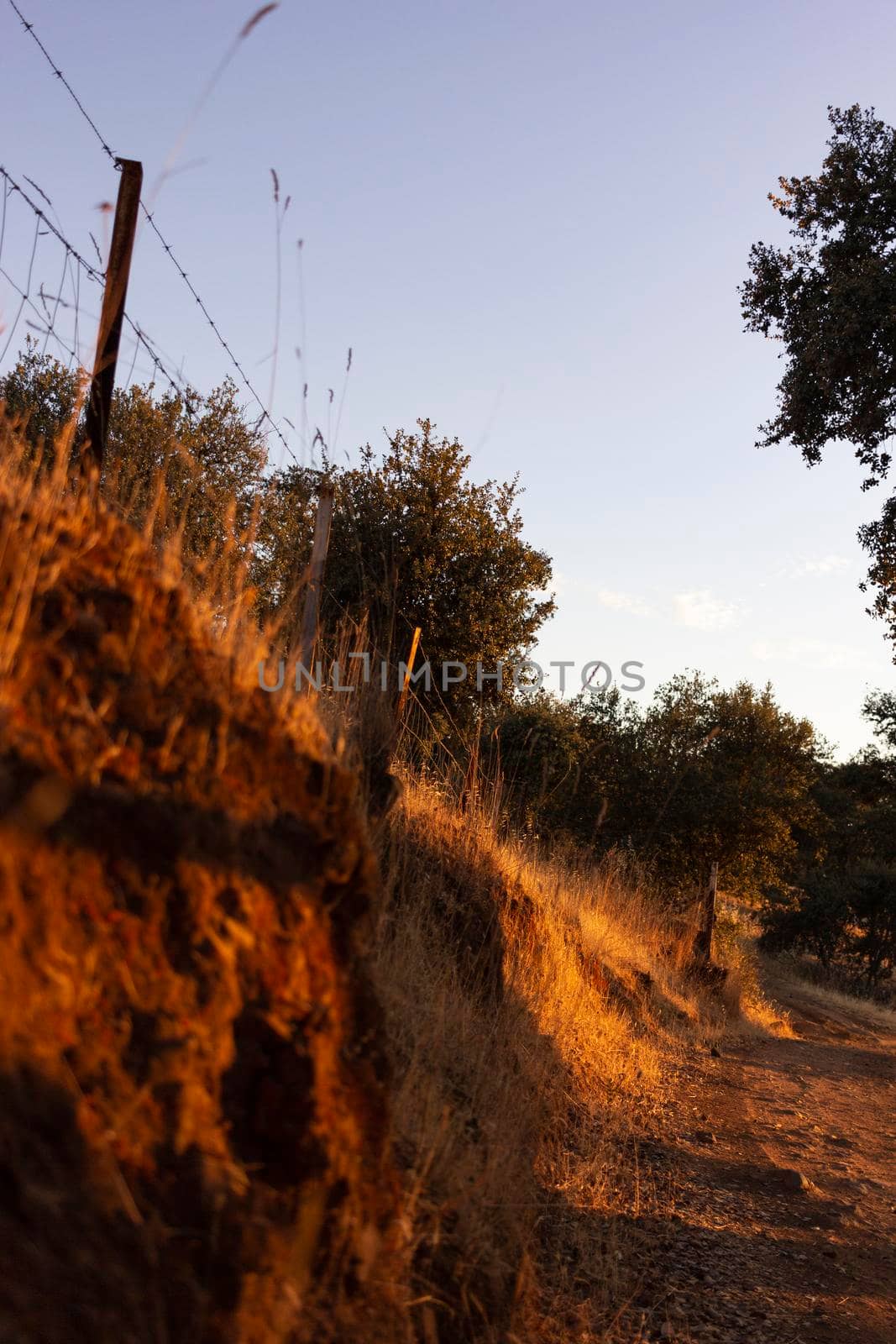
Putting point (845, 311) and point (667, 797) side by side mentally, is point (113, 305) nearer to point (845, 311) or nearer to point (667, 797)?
point (845, 311)

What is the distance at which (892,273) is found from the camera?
1201cm

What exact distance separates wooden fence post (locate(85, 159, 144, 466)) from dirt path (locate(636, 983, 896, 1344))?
6026 mm

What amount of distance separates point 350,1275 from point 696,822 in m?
22.2

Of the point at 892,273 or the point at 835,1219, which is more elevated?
the point at 892,273

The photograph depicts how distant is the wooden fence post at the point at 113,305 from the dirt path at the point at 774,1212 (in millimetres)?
6026

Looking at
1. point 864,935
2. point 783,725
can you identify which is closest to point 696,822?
point 783,725

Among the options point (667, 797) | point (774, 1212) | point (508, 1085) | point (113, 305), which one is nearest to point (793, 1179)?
point (774, 1212)

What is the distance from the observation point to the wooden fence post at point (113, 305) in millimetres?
6688

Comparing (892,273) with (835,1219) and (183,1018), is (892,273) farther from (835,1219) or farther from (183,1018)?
(183,1018)

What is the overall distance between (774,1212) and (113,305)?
7.60 m

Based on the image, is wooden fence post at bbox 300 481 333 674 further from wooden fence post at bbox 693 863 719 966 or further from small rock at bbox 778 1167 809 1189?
wooden fence post at bbox 693 863 719 966

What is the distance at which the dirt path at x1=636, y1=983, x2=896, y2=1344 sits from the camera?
423 centimetres

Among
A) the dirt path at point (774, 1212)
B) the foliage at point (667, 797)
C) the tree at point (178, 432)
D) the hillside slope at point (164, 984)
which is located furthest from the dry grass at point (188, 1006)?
the foliage at point (667, 797)

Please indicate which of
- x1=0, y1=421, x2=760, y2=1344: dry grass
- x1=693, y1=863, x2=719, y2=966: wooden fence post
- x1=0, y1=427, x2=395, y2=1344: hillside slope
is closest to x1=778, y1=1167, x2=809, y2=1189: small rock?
x1=0, y1=421, x2=760, y2=1344: dry grass
